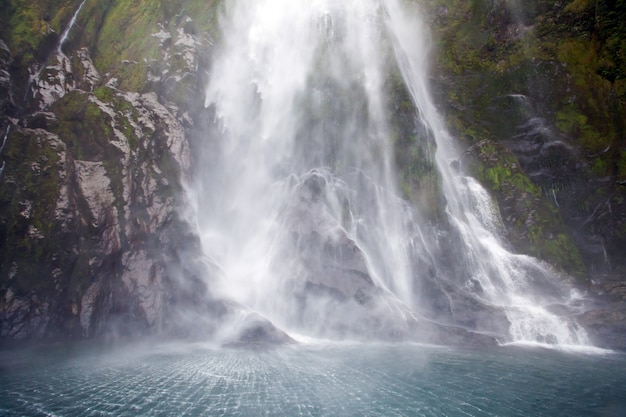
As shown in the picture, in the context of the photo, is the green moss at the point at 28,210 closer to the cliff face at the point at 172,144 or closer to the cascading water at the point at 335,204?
the cliff face at the point at 172,144

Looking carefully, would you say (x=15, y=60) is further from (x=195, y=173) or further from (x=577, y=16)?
(x=577, y=16)

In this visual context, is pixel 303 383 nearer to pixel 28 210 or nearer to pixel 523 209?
pixel 28 210

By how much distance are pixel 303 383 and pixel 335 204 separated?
1413 centimetres

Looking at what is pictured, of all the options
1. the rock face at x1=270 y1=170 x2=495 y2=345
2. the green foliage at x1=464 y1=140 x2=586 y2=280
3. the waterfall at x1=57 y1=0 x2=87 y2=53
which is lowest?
the rock face at x1=270 y1=170 x2=495 y2=345

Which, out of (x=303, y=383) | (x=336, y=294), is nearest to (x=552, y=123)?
(x=336, y=294)

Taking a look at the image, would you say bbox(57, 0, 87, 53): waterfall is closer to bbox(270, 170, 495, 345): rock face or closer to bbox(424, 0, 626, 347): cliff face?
bbox(270, 170, 495, 345): rock face

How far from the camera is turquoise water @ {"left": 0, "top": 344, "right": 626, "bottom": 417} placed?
37.9 ft

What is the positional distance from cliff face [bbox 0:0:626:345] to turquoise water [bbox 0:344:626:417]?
11.0 ft

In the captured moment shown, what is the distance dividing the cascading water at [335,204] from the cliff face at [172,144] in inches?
68.2

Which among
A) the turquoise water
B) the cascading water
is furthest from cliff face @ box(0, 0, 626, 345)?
the turquoise water

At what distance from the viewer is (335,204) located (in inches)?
1042

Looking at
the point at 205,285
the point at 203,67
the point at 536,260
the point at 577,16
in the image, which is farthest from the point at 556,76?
the point at 205,285

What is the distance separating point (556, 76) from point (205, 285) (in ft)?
94.0

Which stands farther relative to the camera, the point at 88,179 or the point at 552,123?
the point at 552,123
